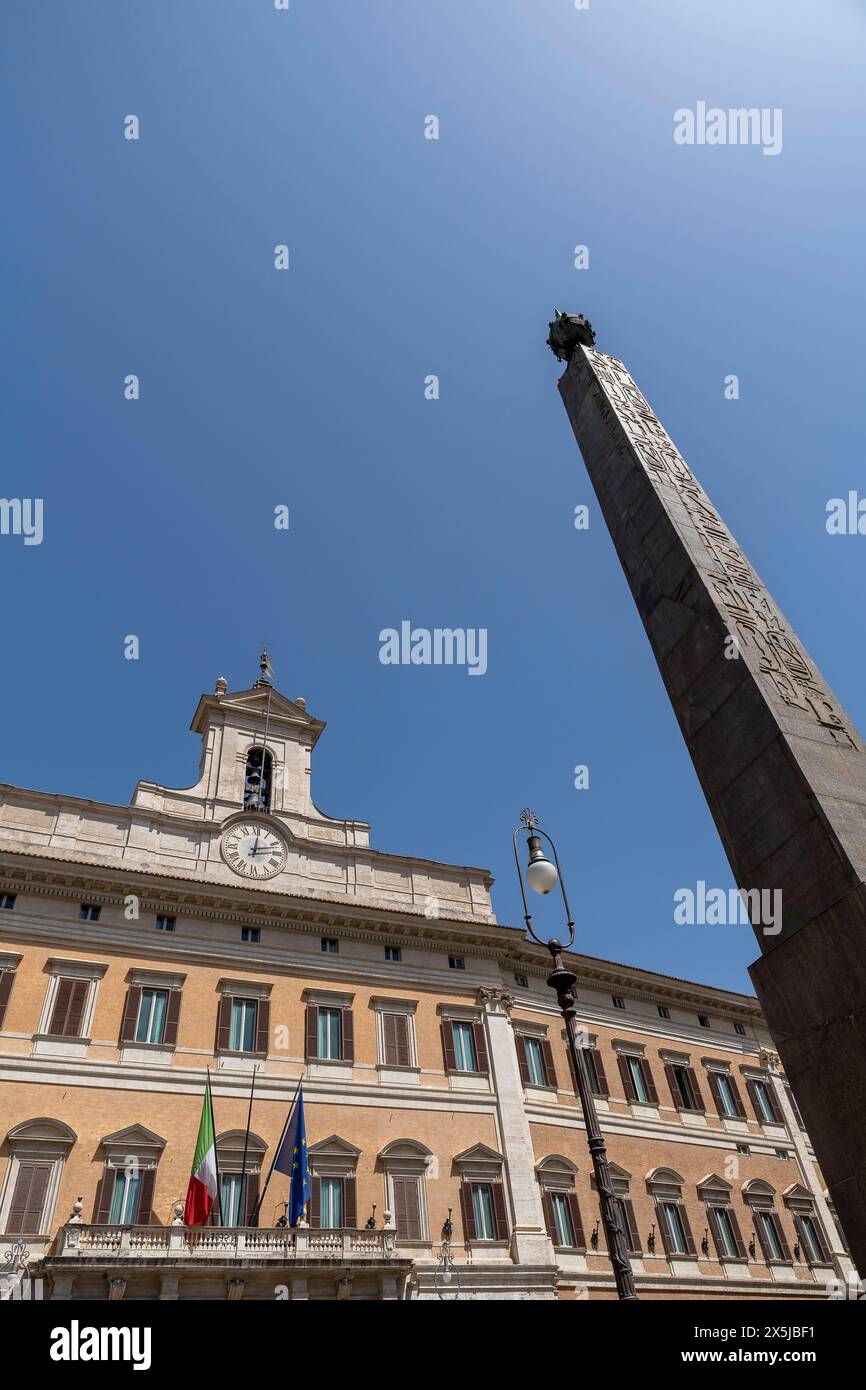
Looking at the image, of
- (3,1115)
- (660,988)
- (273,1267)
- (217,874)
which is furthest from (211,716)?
(660,988)

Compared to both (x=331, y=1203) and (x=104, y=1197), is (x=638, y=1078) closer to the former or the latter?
(x=331, y=1203)

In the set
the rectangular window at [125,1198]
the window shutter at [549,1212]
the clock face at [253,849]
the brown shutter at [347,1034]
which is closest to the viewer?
the rectangular window at [125,1198]

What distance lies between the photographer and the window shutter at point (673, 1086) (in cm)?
2420

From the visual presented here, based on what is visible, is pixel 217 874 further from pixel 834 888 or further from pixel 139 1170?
pixel 834 888

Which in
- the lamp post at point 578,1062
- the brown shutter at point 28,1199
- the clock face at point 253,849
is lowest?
the lamp post at point 578,1062

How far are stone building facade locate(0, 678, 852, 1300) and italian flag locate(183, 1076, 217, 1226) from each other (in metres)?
0.50

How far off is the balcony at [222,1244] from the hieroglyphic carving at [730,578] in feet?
49.4

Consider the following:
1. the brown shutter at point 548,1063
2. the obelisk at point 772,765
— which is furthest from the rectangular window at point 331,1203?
the obelisk at point 772,765

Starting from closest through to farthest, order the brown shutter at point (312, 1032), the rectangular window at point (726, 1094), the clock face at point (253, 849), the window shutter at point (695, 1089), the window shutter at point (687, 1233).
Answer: the brown shutter at point (312, 1032) → the window shutter at point (687, 1233) → the clock face at point (253, 849) → the window shutter at point (695, 1089) → the rectangular window at point (726, 1094)

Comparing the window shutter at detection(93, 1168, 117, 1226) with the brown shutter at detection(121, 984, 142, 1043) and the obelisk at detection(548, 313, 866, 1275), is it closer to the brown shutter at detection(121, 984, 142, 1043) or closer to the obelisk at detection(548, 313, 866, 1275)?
the brown shutter at detection(121, 984, 142, 1043)

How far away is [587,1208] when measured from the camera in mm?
20516

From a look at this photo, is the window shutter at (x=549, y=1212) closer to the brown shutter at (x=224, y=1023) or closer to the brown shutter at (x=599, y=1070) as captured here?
the brown shutter at (x=599, y=1070)

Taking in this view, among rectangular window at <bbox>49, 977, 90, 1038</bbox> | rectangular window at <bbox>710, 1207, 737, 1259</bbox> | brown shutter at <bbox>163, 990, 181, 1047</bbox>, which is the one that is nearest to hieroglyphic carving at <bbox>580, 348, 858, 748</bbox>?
brown shutter at <bbox>163, 990, 181, 1047</bbox>

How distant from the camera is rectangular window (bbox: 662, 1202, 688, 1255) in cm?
2123
